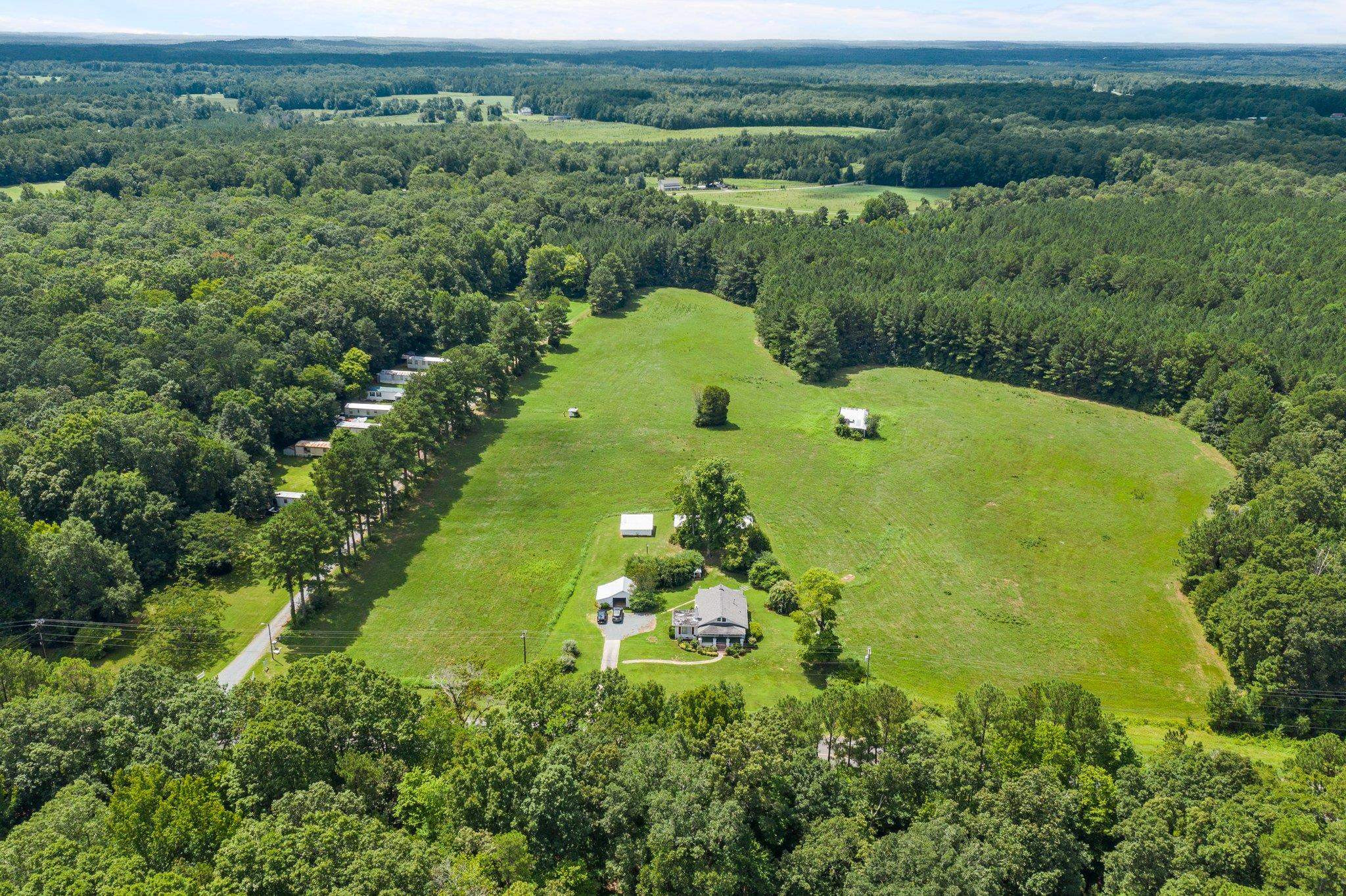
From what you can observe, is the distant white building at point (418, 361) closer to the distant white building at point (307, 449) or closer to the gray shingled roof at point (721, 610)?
the distant white building at point (307, 449)

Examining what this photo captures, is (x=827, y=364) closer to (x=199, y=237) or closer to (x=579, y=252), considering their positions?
(x=579, y=252)

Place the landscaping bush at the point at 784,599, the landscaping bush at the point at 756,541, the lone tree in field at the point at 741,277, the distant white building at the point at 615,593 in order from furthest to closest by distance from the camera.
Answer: the lone tree in field at the point at 741,277 → the landscaping bush at the point at 756,541 → the distant white building at the point at 615,593 → the landscaping bush at the point at 784,599

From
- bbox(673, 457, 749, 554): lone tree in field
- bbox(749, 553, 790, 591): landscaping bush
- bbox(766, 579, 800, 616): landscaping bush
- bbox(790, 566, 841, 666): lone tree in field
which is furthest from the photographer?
bbox(673, 457, 749, 554): lone tree in field

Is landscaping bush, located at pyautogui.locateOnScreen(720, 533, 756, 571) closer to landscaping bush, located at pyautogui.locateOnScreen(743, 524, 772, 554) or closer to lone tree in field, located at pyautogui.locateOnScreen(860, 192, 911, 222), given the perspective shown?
landscaping bush, located at pyautogui.locateOnScreen(743, 524, 772, 554)

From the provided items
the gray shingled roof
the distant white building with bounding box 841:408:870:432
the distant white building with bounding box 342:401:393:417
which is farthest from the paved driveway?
the distant white building with bounding box 342:401:393:417

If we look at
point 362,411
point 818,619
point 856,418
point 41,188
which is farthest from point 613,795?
point 41,188

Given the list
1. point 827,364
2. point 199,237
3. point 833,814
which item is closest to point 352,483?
point 833,814

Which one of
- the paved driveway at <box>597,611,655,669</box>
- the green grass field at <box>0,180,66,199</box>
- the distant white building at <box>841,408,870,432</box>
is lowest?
the paved driveway at <box>597,611,655,669</box>

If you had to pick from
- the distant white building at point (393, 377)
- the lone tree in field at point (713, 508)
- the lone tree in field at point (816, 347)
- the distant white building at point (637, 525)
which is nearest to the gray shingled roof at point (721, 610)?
the lone tree in field at point (713, 508)
